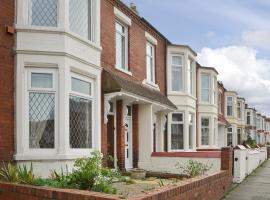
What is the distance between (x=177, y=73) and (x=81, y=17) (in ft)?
33.1

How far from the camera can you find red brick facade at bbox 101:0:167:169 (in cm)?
1336

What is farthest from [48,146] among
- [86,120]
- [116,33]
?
[116,33]

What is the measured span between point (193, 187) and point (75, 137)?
3604mm

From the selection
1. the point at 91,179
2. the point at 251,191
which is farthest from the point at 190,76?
the point at 91,179

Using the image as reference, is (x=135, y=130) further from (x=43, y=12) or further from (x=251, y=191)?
(x=43, y=12)

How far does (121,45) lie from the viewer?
600 inches

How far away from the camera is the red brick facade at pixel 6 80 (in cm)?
948

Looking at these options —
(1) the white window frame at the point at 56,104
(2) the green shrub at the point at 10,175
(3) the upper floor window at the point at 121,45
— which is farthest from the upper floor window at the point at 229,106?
(2) the green shrub at the point at 10,175

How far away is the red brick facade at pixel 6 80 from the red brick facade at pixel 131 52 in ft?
11.8

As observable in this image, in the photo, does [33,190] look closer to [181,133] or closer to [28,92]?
[28,92]

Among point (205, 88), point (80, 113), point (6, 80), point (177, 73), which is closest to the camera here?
point (6, 80)

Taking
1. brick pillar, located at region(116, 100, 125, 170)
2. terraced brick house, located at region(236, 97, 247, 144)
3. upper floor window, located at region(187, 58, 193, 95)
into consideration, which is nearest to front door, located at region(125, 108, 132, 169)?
brick pillar, located at region(116, 100, 125, 170)

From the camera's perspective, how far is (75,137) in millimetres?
10891

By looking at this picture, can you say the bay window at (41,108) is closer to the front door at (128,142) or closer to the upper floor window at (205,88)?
the front door at (128,142)
